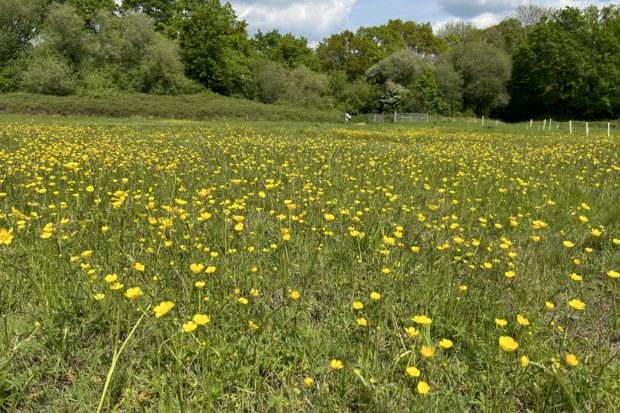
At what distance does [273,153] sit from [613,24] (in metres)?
58.6

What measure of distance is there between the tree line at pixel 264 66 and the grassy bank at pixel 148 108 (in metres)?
6.59

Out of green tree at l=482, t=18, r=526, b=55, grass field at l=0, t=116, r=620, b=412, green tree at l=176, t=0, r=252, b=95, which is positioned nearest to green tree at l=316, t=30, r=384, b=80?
green tree at l=482, t=18, r=526, b=55

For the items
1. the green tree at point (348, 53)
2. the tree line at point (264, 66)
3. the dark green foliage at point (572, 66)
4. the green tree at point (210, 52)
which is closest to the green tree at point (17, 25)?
the tree line at point (264, 66)

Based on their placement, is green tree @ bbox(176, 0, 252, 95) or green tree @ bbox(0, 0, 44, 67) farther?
green tree @ bbox(176, 0, 252, 95)

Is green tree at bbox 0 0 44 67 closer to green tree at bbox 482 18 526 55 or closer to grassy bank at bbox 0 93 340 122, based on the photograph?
grassy bank at bbox 0 93 340 122

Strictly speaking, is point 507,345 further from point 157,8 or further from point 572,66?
point 157,8

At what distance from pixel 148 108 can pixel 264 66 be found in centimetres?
2696

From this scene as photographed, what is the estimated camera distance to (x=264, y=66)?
53.3 meters

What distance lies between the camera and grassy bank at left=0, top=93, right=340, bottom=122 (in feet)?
90.5

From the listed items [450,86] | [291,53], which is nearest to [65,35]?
[291,53]

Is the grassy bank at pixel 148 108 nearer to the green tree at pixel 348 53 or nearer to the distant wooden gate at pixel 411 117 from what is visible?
the distant wooden gate at pixel 411 117

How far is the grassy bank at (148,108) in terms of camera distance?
90.5 ft

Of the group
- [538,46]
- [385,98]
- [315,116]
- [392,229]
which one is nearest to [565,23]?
[538,46]

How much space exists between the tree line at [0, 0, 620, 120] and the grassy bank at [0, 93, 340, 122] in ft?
21.6
